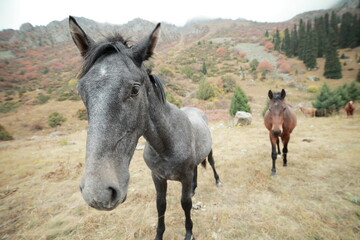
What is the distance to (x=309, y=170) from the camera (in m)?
5.33

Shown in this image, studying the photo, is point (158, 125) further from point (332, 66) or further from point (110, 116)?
point (332, 66)

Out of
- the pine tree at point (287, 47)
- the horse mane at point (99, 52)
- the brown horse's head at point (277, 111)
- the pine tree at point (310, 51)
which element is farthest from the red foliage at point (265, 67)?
the horse mane at point (99, 52)

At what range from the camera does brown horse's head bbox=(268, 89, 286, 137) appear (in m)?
4.70

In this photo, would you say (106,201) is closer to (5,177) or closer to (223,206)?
(223,206)

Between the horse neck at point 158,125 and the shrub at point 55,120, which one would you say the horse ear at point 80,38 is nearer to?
the horse neck at point 158,125

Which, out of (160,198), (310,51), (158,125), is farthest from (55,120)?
(310,51)

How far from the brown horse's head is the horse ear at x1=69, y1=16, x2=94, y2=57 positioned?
501 centimetres

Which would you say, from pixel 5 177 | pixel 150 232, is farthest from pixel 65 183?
pixel 150 232

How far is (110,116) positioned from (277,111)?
196 inches

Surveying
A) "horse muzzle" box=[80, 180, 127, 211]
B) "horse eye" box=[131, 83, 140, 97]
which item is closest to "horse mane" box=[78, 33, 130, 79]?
"horse eye" box=[131, 83, 140, 97]

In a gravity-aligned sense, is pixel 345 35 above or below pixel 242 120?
above

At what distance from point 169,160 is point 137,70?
135 cm

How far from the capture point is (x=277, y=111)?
187 inches

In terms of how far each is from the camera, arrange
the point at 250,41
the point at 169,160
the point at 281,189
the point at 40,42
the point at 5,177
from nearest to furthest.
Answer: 1. the point at 169,160
2. the point at 281,189
3. the point at 5,177
4. the point at 40,42
5. the point at 250,41
